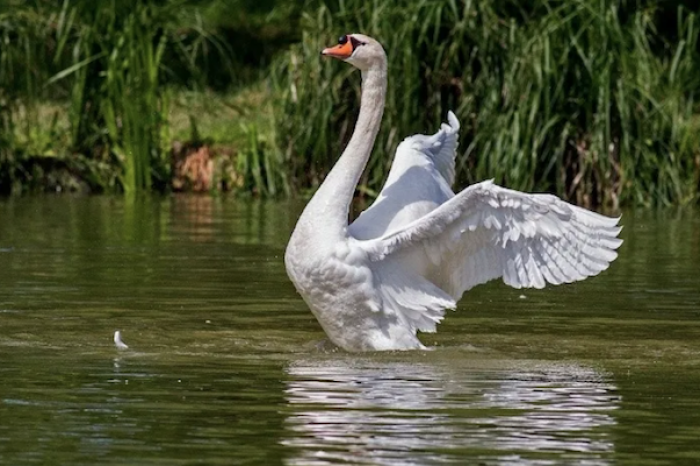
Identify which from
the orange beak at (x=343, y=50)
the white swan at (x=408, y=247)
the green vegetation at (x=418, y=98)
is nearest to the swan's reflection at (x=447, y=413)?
the white swan at (x=408, y=247)

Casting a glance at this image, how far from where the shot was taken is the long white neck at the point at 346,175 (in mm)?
8477

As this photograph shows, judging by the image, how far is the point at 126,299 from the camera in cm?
1029

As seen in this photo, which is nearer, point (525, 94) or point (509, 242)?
point (509, 242)

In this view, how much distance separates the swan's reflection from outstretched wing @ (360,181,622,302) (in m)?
0.65

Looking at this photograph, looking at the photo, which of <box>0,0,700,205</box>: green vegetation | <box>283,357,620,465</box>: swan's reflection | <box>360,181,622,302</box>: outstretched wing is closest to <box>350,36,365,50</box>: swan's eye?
<box>360,181,622,302</box>: outstretched wing

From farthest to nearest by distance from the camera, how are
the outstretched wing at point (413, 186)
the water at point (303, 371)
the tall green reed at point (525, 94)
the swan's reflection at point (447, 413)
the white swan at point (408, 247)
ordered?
1. the tall green reed at point (525, 94)
2. the outstretched wing at point (413, 186)
3. the white swan at point (408, 247)
4. the water at point (303, 371)
5. the swan's reflection at point (447, 413)

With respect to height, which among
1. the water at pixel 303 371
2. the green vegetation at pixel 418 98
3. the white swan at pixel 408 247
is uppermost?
the green vegetation at pixel 418 98

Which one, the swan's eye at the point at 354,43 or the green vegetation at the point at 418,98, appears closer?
the swan's eye at the point at 354,43

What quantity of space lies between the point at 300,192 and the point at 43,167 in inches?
125

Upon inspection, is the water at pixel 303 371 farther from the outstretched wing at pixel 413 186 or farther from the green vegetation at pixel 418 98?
the green vegetation at pixel 418 98

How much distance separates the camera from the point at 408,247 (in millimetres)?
8586

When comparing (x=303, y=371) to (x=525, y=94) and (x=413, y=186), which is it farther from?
(x=525, y=94)

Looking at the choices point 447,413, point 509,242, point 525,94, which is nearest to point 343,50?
point 509,242

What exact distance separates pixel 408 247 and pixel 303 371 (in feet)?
3.60
